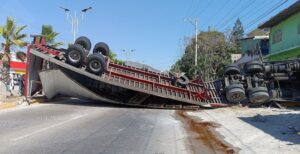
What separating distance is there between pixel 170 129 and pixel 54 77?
10.1 metres

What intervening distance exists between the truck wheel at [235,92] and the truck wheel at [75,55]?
738cm

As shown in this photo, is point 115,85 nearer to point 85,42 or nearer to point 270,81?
point 85,42

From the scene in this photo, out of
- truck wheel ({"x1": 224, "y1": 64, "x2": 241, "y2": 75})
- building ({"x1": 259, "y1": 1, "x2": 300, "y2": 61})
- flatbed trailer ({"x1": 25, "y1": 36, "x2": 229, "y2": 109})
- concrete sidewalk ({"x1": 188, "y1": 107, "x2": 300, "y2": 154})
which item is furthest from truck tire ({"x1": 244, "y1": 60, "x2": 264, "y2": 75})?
building ({"x1": 259, "y1": 1, "x2": 300, "y2": 61})

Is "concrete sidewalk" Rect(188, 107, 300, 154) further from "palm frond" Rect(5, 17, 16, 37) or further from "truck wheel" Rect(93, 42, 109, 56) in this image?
"palm frond" Rect(5, 17, 16, 37)

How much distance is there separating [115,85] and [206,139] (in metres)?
10.2

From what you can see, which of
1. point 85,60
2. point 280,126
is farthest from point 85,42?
point 280,126

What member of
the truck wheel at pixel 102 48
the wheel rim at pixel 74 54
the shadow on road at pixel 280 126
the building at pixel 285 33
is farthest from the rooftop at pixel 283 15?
the wheel rim at pixel 74 54

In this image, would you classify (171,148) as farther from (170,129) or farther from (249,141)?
(170,129)

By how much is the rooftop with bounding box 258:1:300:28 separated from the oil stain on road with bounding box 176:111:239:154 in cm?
1390

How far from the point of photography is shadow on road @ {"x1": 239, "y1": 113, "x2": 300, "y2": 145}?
10.1 metres

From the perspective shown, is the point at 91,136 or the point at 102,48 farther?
the point at 102,48

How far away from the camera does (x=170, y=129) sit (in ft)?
40.8

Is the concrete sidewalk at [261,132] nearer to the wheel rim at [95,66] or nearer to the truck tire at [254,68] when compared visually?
the truck tire at [254,68]

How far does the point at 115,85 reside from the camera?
20.1 m
